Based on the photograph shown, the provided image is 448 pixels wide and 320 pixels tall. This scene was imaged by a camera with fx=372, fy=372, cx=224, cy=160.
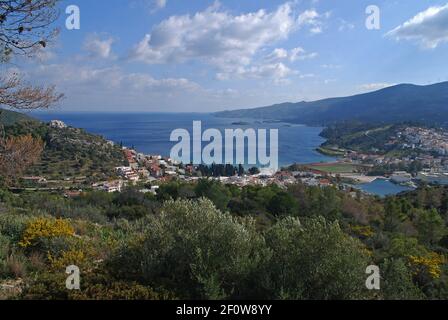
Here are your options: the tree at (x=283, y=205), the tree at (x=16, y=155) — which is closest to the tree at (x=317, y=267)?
the tree at (x=16, y=155)

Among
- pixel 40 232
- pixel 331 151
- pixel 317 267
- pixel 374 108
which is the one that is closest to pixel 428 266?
pixel 317 267

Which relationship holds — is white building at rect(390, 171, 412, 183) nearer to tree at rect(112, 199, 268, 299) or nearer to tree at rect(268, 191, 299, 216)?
tree at rect(268, 191, 299, 216)

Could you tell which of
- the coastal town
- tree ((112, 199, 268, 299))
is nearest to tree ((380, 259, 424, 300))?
tree ((112, 199, 268, 299))

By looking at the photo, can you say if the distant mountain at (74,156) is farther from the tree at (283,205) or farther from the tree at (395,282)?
the tree at (395,282)

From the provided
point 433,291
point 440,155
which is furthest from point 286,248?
point 440,155

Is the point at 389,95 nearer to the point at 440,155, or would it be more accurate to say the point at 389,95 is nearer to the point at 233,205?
the point at 440,155

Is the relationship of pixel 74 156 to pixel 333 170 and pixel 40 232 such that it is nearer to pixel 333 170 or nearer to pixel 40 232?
pixel 333 170
